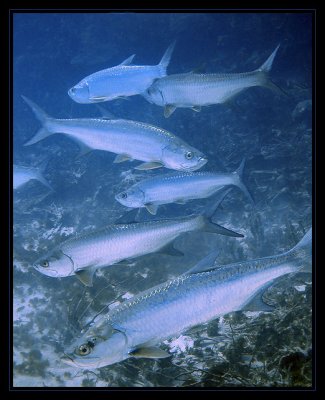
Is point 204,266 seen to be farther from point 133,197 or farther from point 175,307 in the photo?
point 133,197

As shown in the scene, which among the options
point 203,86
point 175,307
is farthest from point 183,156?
point 175,307

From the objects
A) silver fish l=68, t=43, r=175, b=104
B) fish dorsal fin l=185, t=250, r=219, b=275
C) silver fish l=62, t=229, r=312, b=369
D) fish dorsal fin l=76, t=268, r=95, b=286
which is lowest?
silver fish l=62, t=229, r=312, b=369

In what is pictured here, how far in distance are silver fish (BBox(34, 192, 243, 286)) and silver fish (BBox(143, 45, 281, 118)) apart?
2202mm

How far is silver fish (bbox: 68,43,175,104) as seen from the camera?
5.41 metres

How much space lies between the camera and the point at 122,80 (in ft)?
17.9

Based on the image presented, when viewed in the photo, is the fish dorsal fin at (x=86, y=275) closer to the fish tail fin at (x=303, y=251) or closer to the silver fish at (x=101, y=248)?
the silver fish at (x=101, y=248)

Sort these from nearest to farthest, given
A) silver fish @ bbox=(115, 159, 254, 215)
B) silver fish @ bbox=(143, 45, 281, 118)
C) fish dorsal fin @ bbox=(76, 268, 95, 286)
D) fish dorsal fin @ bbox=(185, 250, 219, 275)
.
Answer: fish dorsal fin @ bbox=(185, 250, 219, 275) → fish dorsal fin @ bbox=(76, 268, 95, 286) → silver fish @ bbox=(143, 45, 281, 118) → silver fish @ bbox=(115, 159, 254, 215)

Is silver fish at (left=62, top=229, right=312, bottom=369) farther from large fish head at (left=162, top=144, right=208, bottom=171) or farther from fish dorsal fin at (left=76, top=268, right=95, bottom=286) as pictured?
large fish head at (left=162, top=144, right=208, bottom=171)

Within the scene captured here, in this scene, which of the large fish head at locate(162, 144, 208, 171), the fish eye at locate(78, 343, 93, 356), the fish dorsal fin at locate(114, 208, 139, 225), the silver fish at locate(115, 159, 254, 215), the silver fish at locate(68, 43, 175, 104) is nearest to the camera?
the fish eye at locate(78, 343, 93, 356)

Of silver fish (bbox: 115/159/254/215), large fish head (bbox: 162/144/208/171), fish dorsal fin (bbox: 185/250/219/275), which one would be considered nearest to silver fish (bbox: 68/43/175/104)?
large fish head (bbox: 162/144/208/171)

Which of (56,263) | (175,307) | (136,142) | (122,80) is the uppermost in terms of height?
(122,80)

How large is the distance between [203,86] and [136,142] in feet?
4.94

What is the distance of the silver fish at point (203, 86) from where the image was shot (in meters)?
5.02
